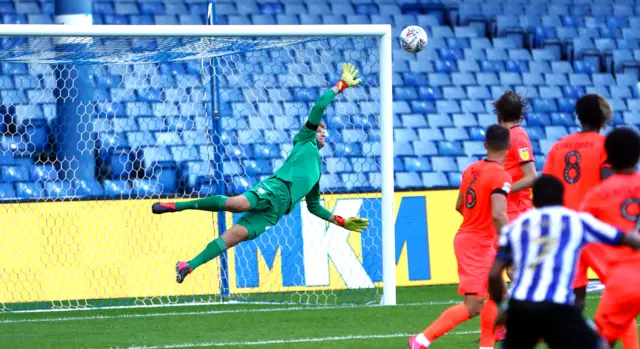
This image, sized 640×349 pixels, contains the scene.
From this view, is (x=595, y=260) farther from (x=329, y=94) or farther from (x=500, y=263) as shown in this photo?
(x=329, y=94)

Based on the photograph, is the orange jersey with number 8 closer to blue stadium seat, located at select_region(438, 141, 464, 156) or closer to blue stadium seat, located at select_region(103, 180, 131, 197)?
blue stadium seat, located at select_region(103, 180, 131, 197)

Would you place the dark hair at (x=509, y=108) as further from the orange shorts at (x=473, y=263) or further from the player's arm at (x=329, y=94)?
the player's arm at (x=329, y=94)

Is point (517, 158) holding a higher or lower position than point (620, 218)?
higher

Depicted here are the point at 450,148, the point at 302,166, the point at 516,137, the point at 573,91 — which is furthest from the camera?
the point at 573,91

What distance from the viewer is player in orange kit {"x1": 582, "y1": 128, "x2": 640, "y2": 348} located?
18.0ft

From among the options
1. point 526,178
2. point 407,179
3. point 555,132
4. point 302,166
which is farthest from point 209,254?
point 555,132

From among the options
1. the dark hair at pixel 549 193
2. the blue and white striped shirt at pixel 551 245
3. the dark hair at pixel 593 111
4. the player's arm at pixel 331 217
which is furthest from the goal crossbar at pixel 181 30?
the blue and white striped shirt at pixel 551 245

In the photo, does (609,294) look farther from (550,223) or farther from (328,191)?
(328,191)

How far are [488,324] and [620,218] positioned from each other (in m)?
1.51

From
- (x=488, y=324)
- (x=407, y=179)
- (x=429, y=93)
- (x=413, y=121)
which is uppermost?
(x=429, y=93)

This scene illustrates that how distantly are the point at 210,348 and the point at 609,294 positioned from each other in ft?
10.6

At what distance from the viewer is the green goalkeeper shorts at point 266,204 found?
9383 mm

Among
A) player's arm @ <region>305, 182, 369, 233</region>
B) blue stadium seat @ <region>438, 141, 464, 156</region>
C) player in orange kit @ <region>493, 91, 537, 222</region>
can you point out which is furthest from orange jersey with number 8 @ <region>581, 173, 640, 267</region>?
blue stadium seat @ <region>438, 141, 464, 156</region>

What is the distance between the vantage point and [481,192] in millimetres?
6938
